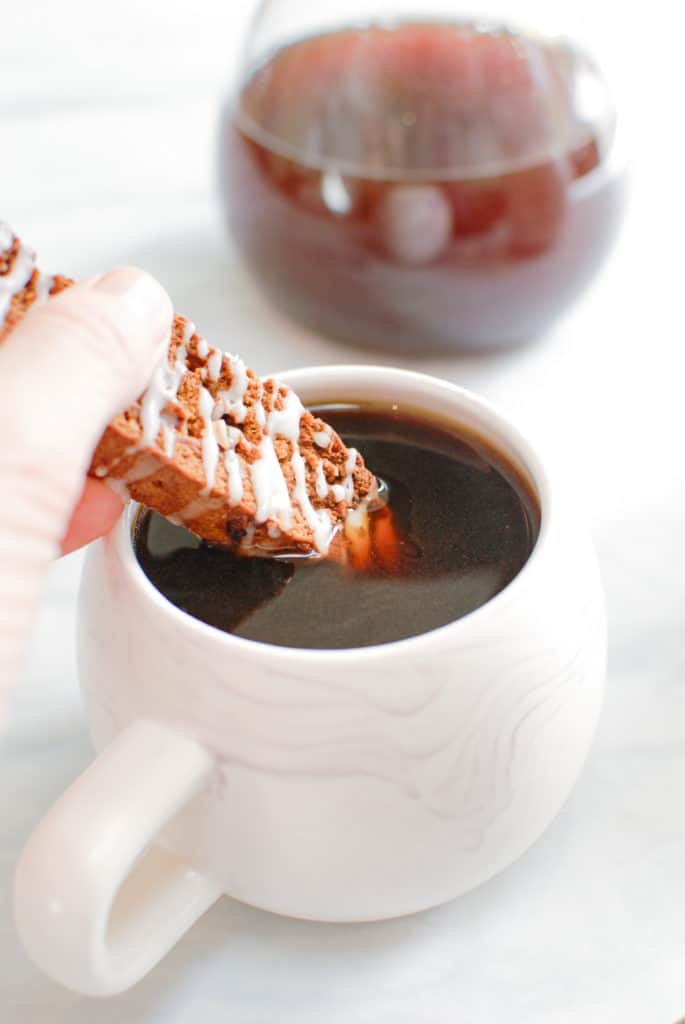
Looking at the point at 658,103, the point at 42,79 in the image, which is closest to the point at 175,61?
the point at 42,79

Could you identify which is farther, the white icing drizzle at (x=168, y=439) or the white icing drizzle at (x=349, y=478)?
the white icing drizzle at (x=349, y=478)

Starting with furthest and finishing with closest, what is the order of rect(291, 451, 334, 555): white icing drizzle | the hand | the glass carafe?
the glass carafe → rect(291, 451, 334, 555): white icing drizzle → the hand

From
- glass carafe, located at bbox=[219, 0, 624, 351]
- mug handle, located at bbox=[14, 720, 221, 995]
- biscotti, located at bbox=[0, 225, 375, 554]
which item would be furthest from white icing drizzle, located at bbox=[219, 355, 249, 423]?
glass carafe, located at bbox=[219, 0, 624, 351]

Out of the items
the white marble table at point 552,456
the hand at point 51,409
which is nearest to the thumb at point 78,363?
the hand at point 51,409

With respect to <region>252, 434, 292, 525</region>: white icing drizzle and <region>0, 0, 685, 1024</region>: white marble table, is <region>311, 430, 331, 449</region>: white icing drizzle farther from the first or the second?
<region>0, 0, 685, 1024</region>: white marble table

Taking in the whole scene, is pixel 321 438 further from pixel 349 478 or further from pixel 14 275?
pixel 14 275

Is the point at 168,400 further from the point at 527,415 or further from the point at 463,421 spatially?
the point at 527,415

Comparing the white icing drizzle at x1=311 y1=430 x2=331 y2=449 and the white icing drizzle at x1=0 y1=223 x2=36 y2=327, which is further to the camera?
the white icing drizzle at x1=311 y1=430 x2=331 y2=449

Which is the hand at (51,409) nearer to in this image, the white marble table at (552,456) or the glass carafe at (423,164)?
the white marble table at (552,456)
